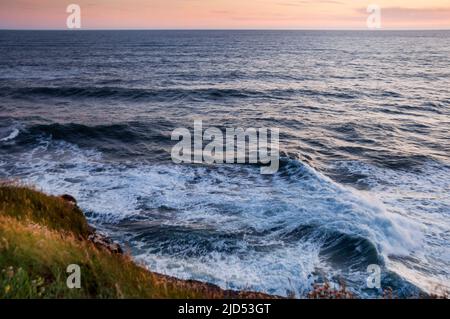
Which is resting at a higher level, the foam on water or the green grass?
the green grass

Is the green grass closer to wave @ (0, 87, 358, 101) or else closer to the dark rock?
the dark rock

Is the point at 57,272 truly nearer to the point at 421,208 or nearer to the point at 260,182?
the point at 260,182

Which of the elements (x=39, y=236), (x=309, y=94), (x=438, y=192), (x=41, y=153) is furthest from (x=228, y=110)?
(x=39, y=236)

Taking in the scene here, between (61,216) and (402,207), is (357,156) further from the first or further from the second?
(61,216)

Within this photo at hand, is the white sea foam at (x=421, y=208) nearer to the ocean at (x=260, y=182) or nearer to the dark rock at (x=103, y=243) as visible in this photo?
the ocean at (x=260, y=182)

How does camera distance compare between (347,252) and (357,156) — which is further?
(357,156)

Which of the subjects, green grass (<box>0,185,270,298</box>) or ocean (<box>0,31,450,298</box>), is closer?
green grass (<box>0,185,270,298</box>)

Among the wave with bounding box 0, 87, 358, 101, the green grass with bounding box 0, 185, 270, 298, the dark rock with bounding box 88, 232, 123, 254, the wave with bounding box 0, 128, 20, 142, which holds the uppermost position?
the wave with bounding box 0, 87, 358, 101

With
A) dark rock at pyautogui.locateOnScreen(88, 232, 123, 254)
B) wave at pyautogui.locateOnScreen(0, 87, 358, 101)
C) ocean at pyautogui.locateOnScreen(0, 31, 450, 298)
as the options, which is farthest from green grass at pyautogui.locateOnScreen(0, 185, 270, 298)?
wave at pyautogui.locateOnScreen(0, 87, 358, 101)
